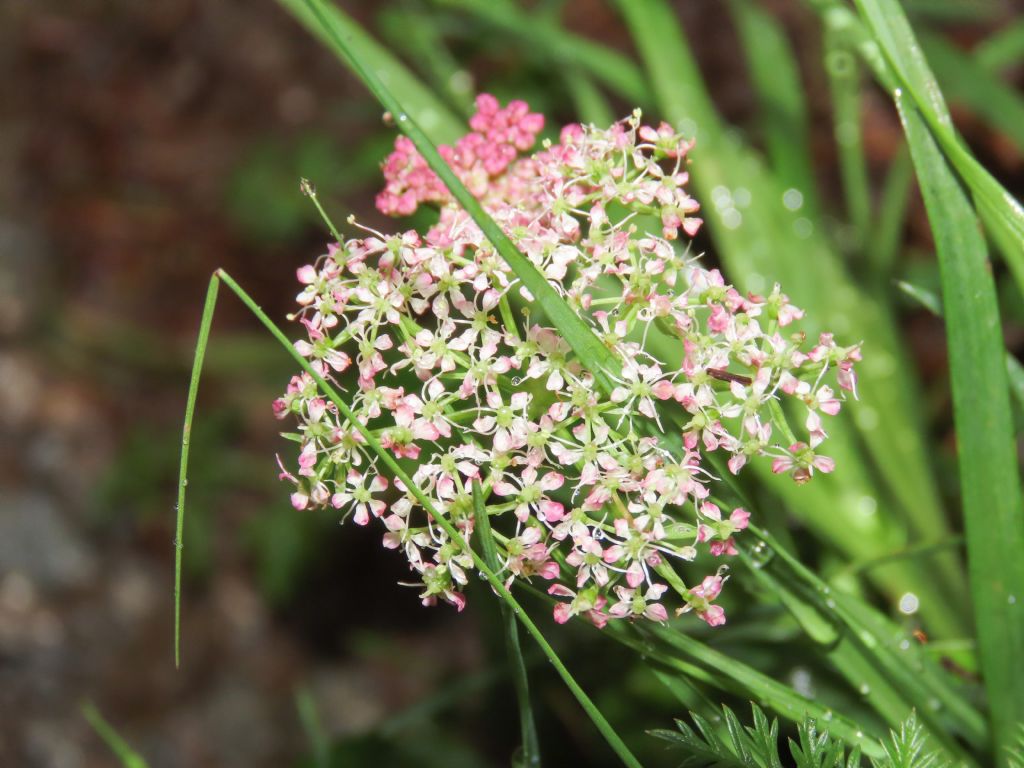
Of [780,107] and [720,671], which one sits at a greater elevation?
[780,107]

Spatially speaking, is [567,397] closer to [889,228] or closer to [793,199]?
[793,199]

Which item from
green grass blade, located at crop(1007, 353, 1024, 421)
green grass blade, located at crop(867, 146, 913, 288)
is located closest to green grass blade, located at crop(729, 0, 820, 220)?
green grass blade, located at crop(867, 146, 913, 288)

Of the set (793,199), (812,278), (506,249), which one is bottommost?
(812,278)

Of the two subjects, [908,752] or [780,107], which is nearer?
[908,752]

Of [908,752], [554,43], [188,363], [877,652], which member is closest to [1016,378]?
[877,652]

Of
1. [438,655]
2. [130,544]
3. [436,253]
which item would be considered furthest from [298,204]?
[436,253]

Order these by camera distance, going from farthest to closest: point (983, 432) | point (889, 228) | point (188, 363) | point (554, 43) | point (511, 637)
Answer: point (188, 363)
point (889, 228)
point (554, 43)
point (983, 432)
point (511, 637)

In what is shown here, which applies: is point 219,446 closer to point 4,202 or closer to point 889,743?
point 4,202
